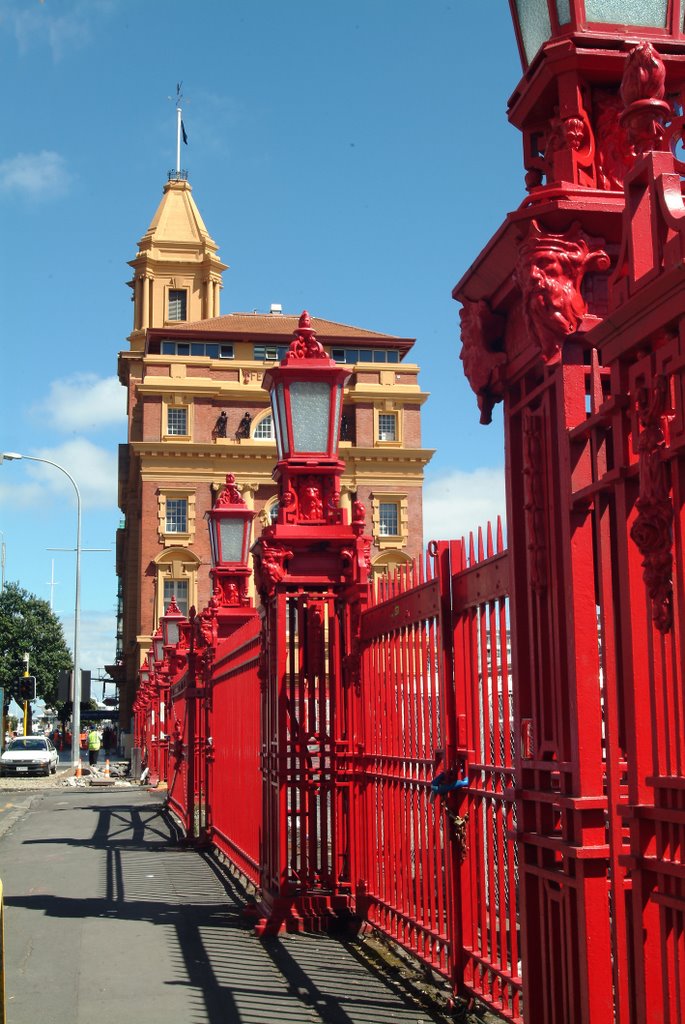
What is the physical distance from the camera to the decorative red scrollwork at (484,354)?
198 inches

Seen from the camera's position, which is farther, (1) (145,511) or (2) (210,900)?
(1) (145,511)

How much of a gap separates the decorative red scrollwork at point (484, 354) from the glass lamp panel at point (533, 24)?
3.35 feet

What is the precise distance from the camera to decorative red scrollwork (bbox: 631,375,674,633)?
127 inches

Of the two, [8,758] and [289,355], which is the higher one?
[289,355]

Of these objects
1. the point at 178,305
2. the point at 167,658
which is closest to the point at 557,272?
the point at 167,658

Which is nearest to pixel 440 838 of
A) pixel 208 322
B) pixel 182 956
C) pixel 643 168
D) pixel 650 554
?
pixel 182 956

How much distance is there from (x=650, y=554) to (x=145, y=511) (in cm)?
6300

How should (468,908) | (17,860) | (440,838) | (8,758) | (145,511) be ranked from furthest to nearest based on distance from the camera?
(145,511), (8,758), (17,860), (440,838), (468,908)

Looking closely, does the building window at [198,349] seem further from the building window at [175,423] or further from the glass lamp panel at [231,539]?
the glass lamp panel at [231,539]

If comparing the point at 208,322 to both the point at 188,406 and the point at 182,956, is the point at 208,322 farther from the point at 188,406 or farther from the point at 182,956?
the point at 182,956

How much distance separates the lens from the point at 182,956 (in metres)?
7.73

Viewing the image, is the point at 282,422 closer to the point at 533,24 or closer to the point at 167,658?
the point at 533,24

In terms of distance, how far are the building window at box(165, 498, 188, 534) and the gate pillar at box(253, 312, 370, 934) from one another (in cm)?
5644

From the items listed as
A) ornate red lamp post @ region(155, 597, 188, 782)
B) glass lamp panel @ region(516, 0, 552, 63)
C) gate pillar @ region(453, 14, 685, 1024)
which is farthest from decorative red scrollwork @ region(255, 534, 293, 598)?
ornate red lamp post @ region(155, 597, 188, 782)
